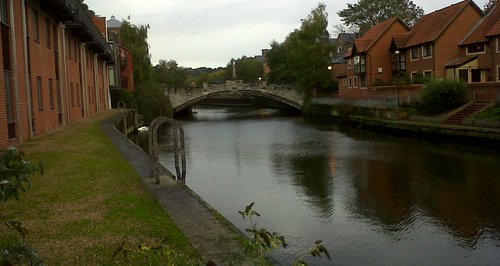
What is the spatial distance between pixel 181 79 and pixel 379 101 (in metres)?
56.8

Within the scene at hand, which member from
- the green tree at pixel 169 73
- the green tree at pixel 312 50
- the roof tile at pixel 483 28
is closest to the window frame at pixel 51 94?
the roof tile at pixel 483 28

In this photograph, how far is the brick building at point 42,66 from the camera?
52.0 ft

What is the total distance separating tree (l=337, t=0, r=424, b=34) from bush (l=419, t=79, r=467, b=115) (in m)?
37.5

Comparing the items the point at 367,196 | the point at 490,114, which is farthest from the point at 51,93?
the point at 490,114

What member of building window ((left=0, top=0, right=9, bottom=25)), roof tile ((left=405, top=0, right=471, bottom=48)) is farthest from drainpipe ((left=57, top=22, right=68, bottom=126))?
roof tile ((left=405, top=0, right=471, bottom=48))

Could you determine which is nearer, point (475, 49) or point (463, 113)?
point (463, 113)

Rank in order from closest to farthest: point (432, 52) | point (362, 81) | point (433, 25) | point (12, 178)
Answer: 1. point (12, 178)
2. point (432, 52)
3. point (433, 25)
4. point (362, 81)

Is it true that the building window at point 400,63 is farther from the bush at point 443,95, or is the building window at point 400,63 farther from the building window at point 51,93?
the building window at point 51,93

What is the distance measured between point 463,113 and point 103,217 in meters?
25.0

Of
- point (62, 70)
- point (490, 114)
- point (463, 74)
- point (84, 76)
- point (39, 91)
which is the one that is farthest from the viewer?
point (463, 74)

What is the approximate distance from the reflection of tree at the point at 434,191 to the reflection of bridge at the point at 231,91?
137ft

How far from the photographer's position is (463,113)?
28.4 meters

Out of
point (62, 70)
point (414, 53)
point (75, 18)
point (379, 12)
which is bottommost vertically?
point (62, 70)

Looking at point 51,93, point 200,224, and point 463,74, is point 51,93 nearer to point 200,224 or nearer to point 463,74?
point 200,224
